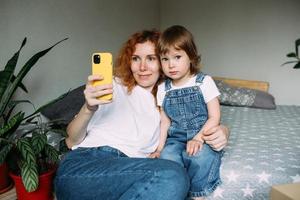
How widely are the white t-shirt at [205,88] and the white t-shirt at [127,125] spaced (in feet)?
0.19

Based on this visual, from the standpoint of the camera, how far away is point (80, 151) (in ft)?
3.74

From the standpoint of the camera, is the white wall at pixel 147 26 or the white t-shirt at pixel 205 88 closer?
the white t-shirt at pixel 205 88

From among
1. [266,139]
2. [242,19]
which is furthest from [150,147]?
[242,19]

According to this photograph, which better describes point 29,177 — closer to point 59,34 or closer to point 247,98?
point 59,34

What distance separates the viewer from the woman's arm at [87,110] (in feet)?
3.30

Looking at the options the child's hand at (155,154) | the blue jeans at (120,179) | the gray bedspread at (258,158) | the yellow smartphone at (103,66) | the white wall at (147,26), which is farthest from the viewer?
the white wall at (147,26)

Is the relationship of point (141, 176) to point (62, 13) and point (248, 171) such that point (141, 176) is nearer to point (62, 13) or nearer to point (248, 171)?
point (248, 171)

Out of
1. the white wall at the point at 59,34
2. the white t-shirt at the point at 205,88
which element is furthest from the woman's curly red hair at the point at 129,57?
the white wall at the point at 59,34

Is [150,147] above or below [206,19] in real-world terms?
below

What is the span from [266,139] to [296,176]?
17.1 inches

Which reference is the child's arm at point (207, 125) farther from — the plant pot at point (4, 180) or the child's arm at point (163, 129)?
the plant pot at point (4, 180)

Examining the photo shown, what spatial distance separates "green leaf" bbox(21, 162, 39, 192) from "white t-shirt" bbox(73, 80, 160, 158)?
7.1 inches

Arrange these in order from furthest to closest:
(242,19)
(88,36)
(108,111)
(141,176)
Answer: (242,19)
(88,36)
(108,111)
(141,176)

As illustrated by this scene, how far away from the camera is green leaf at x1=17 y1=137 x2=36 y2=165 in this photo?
1.08 m
